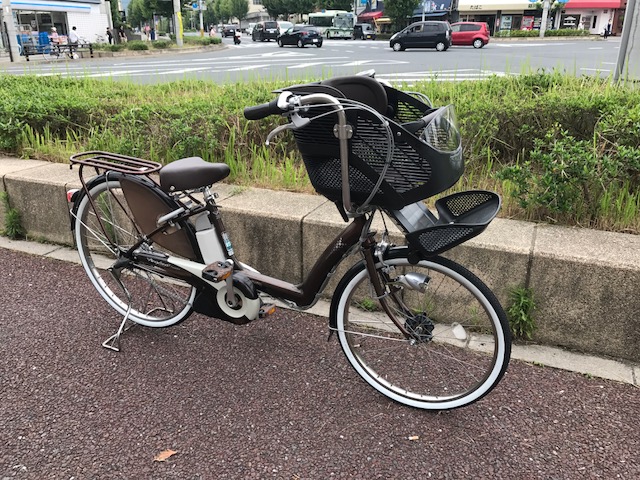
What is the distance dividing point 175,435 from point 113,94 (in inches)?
178

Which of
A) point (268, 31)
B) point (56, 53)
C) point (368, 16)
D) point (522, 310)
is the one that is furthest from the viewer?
point (368, 16)

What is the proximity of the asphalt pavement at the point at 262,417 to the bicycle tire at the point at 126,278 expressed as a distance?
163 mm

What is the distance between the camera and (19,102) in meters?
5.28

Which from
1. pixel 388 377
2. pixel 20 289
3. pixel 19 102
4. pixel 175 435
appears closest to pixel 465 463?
pixel 388 377

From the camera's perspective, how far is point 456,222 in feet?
7.64

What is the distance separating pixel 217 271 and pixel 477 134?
2304mm

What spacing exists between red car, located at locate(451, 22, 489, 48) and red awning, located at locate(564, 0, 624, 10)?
20.2 meters

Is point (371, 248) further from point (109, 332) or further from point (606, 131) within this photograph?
point (606, 131)

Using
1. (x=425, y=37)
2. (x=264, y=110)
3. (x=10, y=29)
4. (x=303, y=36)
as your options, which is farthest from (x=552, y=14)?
(x=264, y=110)

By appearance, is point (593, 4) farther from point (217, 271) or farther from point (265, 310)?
point (217, 271)

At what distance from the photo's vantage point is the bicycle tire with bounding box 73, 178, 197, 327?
3.17 m

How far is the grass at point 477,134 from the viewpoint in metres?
3.27

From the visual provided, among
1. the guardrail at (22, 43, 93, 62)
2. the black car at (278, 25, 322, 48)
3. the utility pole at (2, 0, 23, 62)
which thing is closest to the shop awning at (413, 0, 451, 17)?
the black car at (278, 25, 322, 48)

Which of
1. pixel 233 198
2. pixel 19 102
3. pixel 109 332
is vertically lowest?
pixel 109 332
